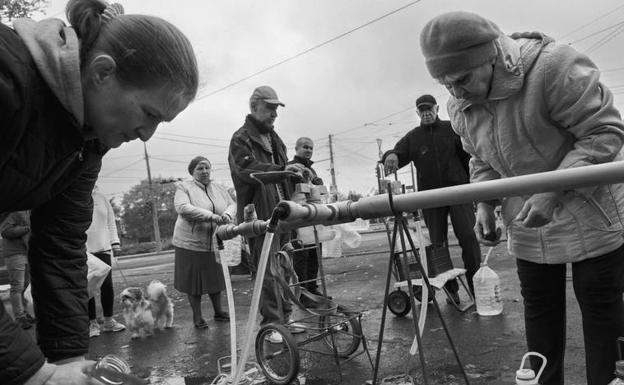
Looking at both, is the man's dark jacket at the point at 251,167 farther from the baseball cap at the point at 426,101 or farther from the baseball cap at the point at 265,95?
the baseball cap at the point at 426,101

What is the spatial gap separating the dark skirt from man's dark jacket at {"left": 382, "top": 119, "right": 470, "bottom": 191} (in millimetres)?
1949

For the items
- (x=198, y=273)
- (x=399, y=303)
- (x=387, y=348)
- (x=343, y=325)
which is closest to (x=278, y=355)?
(x=343, y=325)

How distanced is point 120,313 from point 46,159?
19.3 feet

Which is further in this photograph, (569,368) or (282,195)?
(282,195)

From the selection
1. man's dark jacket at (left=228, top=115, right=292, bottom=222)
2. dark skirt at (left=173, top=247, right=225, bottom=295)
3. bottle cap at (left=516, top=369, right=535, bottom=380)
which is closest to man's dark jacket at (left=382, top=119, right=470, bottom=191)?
man's dark jacket at (left=228, top=115, right=292, bottom=222)

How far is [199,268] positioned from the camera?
209 inches

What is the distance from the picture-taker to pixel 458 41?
180 centimetres

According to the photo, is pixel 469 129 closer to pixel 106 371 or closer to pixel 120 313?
pixel 106 371

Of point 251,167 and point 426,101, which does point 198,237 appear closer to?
point 251,167

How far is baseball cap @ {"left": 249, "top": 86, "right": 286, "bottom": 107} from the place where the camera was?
436cm

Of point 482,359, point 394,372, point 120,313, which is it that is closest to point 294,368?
point 394,372

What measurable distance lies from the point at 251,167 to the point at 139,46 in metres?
2.98

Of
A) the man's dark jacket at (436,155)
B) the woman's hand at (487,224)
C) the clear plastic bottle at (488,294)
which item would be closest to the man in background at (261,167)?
the man's dark jacket at (436,155)

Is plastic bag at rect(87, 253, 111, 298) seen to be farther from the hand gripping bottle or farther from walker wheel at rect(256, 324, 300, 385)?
the hand gripping bottle
